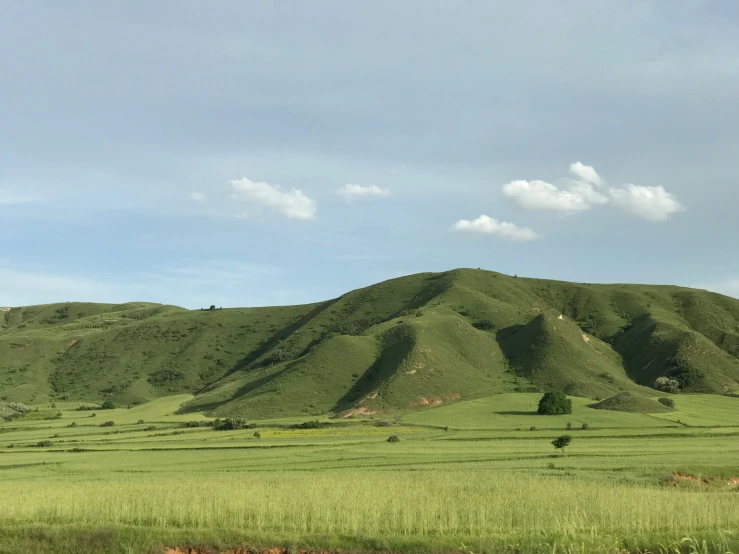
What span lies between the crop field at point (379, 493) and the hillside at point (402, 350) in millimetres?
42894

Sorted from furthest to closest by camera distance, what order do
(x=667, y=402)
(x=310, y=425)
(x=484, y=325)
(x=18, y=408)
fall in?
(x=484, y=325), (x=18, y=408), (x=667, y=402), (x=310, y=425)

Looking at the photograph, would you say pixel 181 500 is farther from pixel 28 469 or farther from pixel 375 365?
pixel 375 365

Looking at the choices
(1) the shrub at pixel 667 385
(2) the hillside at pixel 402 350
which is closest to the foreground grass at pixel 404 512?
(2) the hillside at pixel 402 350

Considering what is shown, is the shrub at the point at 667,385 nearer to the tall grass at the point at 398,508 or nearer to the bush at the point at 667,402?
the bush at the point at 667,402

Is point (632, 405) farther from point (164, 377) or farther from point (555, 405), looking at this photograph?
point (164, 377)

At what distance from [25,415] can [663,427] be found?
98689 mm

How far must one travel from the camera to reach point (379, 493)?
1168 inches

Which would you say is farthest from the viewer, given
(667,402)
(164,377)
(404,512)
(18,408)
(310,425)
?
(164,377)

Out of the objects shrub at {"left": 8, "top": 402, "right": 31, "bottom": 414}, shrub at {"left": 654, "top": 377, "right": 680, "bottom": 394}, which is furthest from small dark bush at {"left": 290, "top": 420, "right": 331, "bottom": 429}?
shrub at {"left": 654, "top": 377, "right": 680, "bottom": 394}

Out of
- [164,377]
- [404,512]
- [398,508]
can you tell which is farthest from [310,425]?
[164,377]

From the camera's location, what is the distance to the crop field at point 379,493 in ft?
75.6

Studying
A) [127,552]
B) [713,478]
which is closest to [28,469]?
[127,552]

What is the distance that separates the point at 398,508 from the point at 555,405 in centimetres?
6930

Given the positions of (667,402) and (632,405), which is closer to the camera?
(632,405)
